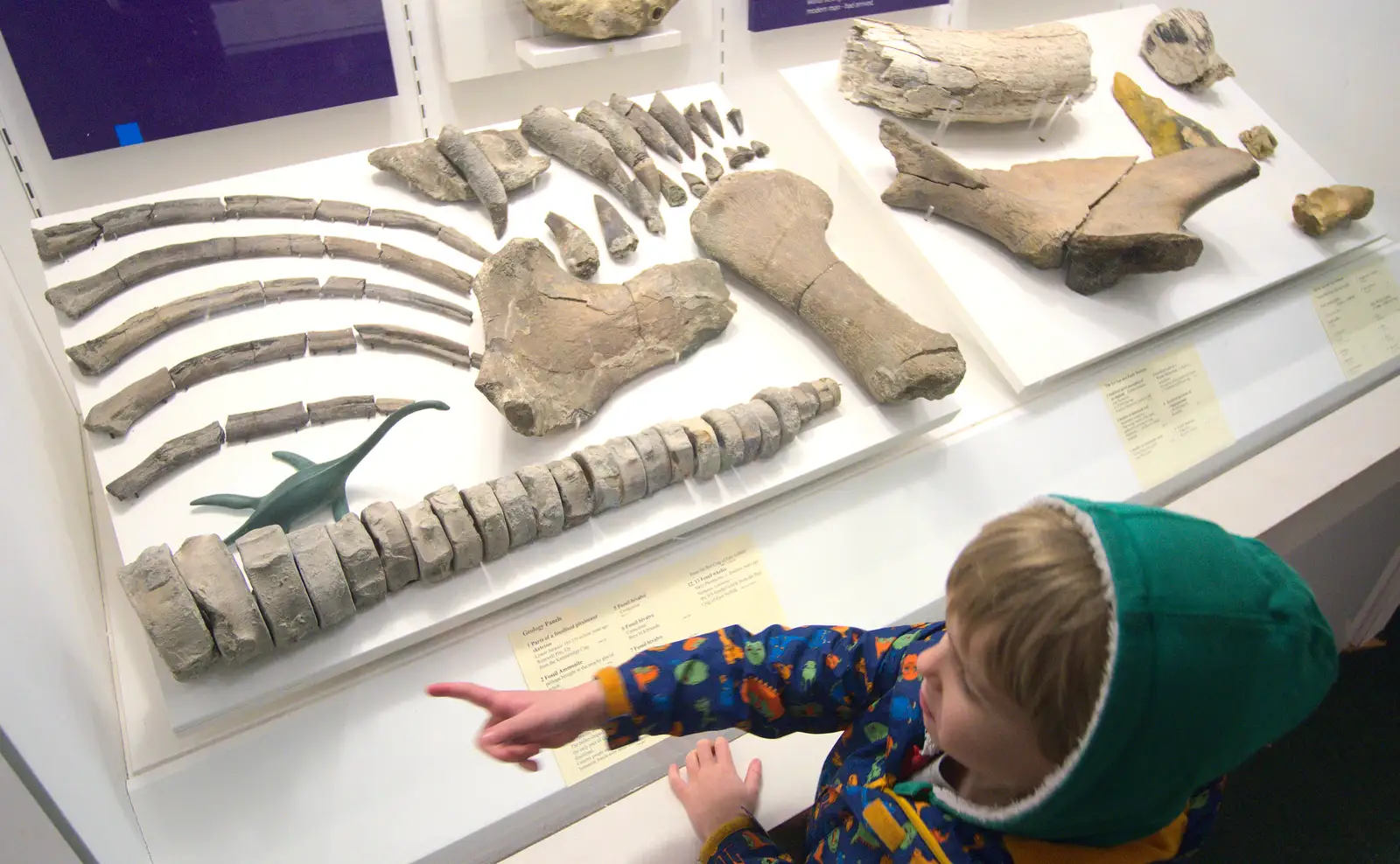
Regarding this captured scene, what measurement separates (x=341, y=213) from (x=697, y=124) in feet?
4.05

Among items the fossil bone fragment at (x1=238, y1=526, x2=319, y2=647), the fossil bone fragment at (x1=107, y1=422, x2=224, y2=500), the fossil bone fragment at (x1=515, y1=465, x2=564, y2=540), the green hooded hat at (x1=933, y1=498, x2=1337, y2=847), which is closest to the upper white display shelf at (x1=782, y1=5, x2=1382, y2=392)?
the fossil bone fragment at (x1=515, y1=465, x2=564, y2=540)

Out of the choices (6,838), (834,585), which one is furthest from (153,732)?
(834,585)

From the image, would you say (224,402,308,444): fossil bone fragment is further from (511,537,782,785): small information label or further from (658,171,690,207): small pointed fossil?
(658,171,690,207): small pointed fossil

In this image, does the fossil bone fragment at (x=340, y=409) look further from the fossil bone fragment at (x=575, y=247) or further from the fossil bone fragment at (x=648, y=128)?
the fossil bone fragment at (x=648, y=128)

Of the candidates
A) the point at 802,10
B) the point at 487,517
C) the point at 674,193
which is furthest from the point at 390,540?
the point at 802,10

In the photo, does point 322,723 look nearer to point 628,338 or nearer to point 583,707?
point 583,707

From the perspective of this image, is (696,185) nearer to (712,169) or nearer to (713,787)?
(712,169)

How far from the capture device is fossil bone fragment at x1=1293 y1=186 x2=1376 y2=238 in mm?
3172

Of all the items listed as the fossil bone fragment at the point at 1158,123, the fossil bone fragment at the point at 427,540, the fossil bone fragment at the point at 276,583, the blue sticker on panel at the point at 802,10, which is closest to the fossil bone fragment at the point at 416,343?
the fossil bone fragment at the point at 427,540

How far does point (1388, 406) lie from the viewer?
9.62 feet

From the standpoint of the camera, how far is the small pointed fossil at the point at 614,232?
8.29 feet

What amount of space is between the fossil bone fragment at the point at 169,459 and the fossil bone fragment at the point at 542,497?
69cm

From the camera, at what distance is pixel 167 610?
153cm

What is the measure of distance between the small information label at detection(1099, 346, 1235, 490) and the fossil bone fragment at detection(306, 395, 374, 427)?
→ 2068 mm
